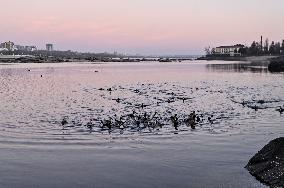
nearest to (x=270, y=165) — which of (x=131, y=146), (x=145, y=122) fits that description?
(x=131, y=146)

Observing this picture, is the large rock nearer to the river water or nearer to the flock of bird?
the river water

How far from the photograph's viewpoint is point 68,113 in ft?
107

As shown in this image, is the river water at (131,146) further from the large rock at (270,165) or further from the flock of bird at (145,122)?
the large rock at (270,165)

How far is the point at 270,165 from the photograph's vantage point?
15.0 m

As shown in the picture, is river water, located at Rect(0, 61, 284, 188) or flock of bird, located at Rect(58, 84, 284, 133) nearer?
river water, located at Rect(0, 61, 284, 188)

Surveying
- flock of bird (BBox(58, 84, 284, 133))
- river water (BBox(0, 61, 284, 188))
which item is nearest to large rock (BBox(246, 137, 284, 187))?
river water (BBox(0, 61, 284, 188))

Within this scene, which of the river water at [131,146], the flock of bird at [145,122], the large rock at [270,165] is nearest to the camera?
the large rock at [270,165]

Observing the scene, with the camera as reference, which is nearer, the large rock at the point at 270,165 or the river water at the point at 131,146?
the large rock at the point at 270,165

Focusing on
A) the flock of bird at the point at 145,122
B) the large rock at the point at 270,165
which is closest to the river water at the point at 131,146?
the flock of bird at the point at 145,122

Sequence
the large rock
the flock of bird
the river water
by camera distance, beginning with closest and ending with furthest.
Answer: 1. the large rock
2. the river water
3. the flock of bird

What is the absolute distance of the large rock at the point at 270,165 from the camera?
13.9 m

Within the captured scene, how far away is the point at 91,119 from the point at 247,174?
51.4 ft

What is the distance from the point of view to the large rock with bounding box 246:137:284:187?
13938mm

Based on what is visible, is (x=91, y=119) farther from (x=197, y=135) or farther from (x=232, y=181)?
(x=232, y=181)
